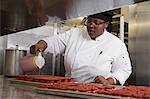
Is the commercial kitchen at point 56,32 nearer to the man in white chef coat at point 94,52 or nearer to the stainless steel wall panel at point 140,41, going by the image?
the stainless steel wall panel at point 140,41

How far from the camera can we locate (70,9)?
52cm

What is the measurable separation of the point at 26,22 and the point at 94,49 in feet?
4.58

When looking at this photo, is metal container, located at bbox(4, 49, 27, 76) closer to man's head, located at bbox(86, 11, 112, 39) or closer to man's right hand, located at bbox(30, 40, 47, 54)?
man's right hand, located at bbox(30, 40, 47, 54)

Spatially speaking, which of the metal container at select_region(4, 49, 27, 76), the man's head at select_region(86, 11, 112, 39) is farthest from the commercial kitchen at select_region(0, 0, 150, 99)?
the man's head at select_region(86, 11, 112, 39)

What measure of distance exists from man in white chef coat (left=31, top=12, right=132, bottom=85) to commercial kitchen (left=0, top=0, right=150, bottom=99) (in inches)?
8.1

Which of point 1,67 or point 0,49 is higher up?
point 0,49

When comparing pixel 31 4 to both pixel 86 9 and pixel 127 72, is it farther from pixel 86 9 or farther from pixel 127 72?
pixel 127 72

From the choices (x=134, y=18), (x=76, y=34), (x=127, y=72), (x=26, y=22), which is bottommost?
(x=127, y=72)

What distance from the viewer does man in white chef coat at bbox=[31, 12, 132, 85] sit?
1.81m

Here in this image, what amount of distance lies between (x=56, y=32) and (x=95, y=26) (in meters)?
1.36

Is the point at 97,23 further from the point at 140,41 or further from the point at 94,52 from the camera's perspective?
the point at 140,41

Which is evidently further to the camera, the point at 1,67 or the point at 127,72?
the point at 1,67

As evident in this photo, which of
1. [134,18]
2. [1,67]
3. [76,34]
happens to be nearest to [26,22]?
[76,34]

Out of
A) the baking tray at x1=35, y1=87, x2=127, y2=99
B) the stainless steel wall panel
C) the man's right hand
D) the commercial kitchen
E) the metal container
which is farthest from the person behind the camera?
the stainless steel wall panel
